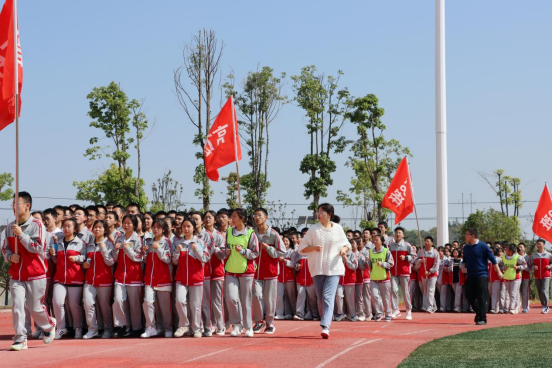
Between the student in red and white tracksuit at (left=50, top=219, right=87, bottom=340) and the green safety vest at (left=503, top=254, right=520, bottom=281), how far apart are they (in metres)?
14.2

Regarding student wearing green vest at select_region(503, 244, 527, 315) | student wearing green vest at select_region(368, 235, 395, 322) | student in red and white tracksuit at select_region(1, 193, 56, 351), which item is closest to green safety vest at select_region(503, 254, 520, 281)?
student wearing green vest at select_region(503, 244, 527, 315)

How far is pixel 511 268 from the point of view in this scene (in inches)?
923

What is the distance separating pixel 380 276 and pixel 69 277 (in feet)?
24.5

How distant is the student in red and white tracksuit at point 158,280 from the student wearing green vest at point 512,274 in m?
13.3

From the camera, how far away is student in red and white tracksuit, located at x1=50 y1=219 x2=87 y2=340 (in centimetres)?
1313

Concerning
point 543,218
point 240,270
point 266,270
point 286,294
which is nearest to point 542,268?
point 543,218

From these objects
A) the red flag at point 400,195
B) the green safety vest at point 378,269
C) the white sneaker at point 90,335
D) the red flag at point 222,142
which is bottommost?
the white sneaker at point 90,335

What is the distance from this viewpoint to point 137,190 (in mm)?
33562

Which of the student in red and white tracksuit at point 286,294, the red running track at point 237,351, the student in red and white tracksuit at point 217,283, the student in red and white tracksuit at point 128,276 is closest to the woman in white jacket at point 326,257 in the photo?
the red running track at point 237,351

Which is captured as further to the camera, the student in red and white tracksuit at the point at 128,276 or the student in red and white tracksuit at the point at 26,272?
the student in red and white tracksuit at the point at 128,276

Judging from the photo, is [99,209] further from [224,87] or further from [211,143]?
[224,87]

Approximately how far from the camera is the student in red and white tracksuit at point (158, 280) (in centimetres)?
1286

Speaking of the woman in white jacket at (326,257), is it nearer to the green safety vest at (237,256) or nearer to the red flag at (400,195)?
the green safety vest at (237,256)

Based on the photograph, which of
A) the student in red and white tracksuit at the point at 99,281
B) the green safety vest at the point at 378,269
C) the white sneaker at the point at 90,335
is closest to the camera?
the student in red and white tracksuit at the point at 99,281
